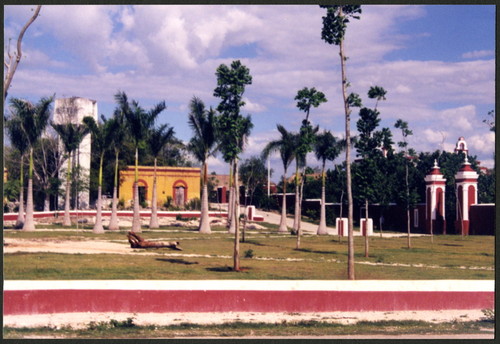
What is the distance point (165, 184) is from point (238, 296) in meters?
44.8

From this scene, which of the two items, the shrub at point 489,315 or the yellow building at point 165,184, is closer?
the shrub at point 489,315

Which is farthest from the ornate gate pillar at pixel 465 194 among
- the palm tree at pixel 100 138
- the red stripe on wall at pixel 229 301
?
the red stripe on wall at pixel 229 301

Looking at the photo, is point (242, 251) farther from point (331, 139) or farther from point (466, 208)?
point (466, 208)

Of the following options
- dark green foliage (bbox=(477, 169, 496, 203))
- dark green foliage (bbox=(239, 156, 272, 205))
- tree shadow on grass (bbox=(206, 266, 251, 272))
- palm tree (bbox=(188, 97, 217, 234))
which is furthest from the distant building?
tree shadow on grass (bbox=(206, 266, 251, 272))

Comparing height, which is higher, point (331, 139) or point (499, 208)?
point (331, 139)

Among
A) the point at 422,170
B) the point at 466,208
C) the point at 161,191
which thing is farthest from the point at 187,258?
the point at 422,170

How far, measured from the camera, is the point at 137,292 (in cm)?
1237

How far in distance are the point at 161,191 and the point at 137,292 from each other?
4459 centimetres

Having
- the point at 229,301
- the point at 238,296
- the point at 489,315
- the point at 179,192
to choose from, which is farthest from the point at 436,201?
the point at 229,301

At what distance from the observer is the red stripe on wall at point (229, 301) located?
12172 millimetres

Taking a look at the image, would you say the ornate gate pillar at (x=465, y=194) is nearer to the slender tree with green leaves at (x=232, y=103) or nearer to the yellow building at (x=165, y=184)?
the yellow building at (x=165, y=184)

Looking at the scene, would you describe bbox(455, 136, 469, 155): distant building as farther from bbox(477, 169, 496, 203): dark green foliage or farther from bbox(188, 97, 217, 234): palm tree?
bbox(188, 97, 217, 234): palm tree

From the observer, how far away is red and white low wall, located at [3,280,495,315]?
40.1 ft

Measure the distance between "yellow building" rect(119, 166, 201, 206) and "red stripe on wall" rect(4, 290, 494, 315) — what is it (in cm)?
4320
